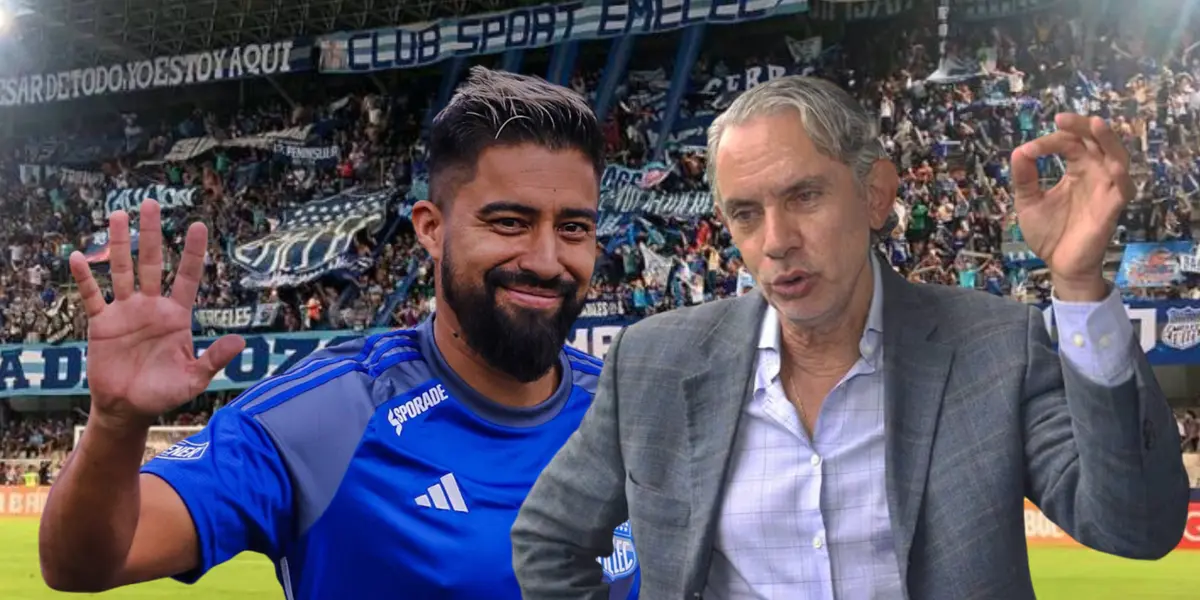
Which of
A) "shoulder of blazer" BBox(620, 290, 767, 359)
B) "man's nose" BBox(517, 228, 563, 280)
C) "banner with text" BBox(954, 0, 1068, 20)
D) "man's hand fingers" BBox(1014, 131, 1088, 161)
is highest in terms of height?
"banner with text" BBox(954, 0, 1068, 20)

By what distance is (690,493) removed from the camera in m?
2.71

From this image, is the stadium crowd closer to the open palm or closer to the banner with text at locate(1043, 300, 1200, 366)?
the banner with text at locate(1043, 300, 1200, 366)

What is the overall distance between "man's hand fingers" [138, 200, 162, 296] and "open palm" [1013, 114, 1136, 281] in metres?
1.72

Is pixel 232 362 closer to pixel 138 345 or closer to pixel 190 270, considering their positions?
pixel 190 270

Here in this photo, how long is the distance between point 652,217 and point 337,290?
8354 millimetres

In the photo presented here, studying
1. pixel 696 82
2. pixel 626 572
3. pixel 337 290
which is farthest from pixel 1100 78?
pixel 626 572

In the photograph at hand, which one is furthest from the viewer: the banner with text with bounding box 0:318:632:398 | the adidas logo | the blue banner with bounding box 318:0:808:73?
the blue banner with bounding box 318:0:808:73

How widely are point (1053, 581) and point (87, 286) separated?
13.3m

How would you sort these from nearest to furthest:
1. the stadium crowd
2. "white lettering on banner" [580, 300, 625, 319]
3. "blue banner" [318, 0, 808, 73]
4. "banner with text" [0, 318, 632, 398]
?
the stadium crowd
"banner with text" [0, 318, 632, 398]
"white lettering on banner" [580, 300, 625, 319]
"blue banner" [318, 0, 808, 73]

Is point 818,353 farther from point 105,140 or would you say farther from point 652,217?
point 105,140

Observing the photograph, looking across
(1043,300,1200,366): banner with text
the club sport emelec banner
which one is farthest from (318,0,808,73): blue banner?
(1043,300,1200,366): banner with text

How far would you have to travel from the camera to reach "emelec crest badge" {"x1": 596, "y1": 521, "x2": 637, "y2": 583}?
3590 mm

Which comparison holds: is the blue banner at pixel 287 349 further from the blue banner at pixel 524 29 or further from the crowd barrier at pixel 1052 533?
the blue banner at pixel 524 29

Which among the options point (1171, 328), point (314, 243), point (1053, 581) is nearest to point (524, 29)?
point (314, 243)
